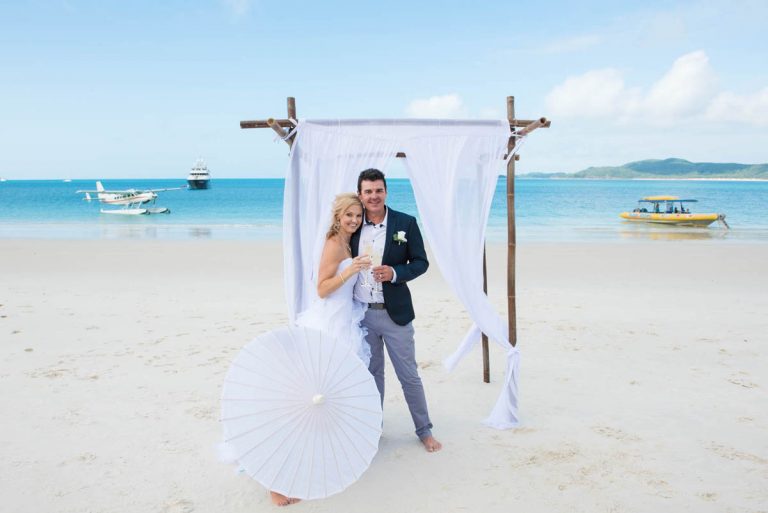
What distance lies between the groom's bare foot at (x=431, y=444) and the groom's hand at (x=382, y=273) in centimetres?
108

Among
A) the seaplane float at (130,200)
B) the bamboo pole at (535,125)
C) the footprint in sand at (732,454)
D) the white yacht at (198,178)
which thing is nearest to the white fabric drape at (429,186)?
the bamboo pole at (535,125)

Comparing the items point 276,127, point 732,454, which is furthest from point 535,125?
point 732,454

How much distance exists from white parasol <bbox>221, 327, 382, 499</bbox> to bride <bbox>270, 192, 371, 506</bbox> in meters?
0.38

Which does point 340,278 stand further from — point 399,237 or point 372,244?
point 399,237

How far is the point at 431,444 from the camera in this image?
11.0 ft

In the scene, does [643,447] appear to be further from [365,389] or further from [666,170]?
[666,170]

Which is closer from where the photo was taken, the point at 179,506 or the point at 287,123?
the point at 179,506

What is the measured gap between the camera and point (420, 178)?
149 inches

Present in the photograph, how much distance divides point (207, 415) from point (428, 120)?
8.41 ft

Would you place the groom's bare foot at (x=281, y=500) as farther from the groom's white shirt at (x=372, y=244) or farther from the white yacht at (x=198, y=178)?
the white yacht at (x=198, y=178)

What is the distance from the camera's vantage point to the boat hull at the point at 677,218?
2077cm

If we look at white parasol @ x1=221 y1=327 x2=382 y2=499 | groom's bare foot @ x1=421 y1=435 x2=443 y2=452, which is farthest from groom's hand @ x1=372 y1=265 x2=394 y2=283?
groom's bare foot @ x1=421 y1=435 x2=443 y2=452

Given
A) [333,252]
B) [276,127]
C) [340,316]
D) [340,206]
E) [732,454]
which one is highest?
[276,127]

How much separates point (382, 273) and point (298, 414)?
2.91 feet
